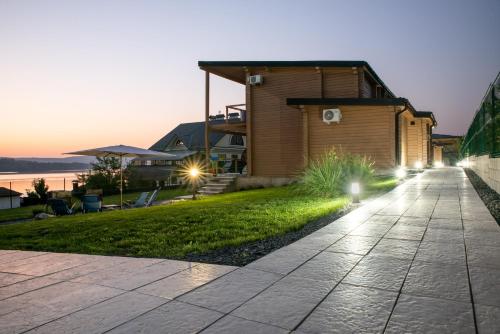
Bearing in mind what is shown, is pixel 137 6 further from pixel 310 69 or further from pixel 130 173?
pixel 130 173

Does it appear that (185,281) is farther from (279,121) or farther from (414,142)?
(414,142)

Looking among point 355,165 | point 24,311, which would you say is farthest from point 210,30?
point 24,311

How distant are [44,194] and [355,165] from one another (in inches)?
800

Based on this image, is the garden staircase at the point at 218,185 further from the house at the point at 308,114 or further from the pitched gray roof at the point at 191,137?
the pitched gray roof at the point at 191,137

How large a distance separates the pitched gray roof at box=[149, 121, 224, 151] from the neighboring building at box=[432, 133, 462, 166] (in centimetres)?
2514

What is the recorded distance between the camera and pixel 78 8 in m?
12.1

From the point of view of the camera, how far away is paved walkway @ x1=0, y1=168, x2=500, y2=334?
6.83ft

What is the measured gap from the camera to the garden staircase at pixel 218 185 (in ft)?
55.8

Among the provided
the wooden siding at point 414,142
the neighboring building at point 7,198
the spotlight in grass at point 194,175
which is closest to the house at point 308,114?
the spotlight in grass at point 194,175

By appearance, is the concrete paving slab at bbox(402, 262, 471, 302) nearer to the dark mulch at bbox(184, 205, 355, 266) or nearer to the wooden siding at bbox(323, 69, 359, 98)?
the dark mulch at bbox(184, 205, 355, 266)

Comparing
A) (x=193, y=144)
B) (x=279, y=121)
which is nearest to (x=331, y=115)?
Result: (x=279, y=121)

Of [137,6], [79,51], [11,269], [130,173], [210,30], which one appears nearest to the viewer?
[11,269]

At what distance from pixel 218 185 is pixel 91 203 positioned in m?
6.81

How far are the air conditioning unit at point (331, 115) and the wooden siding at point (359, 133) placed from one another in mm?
370
